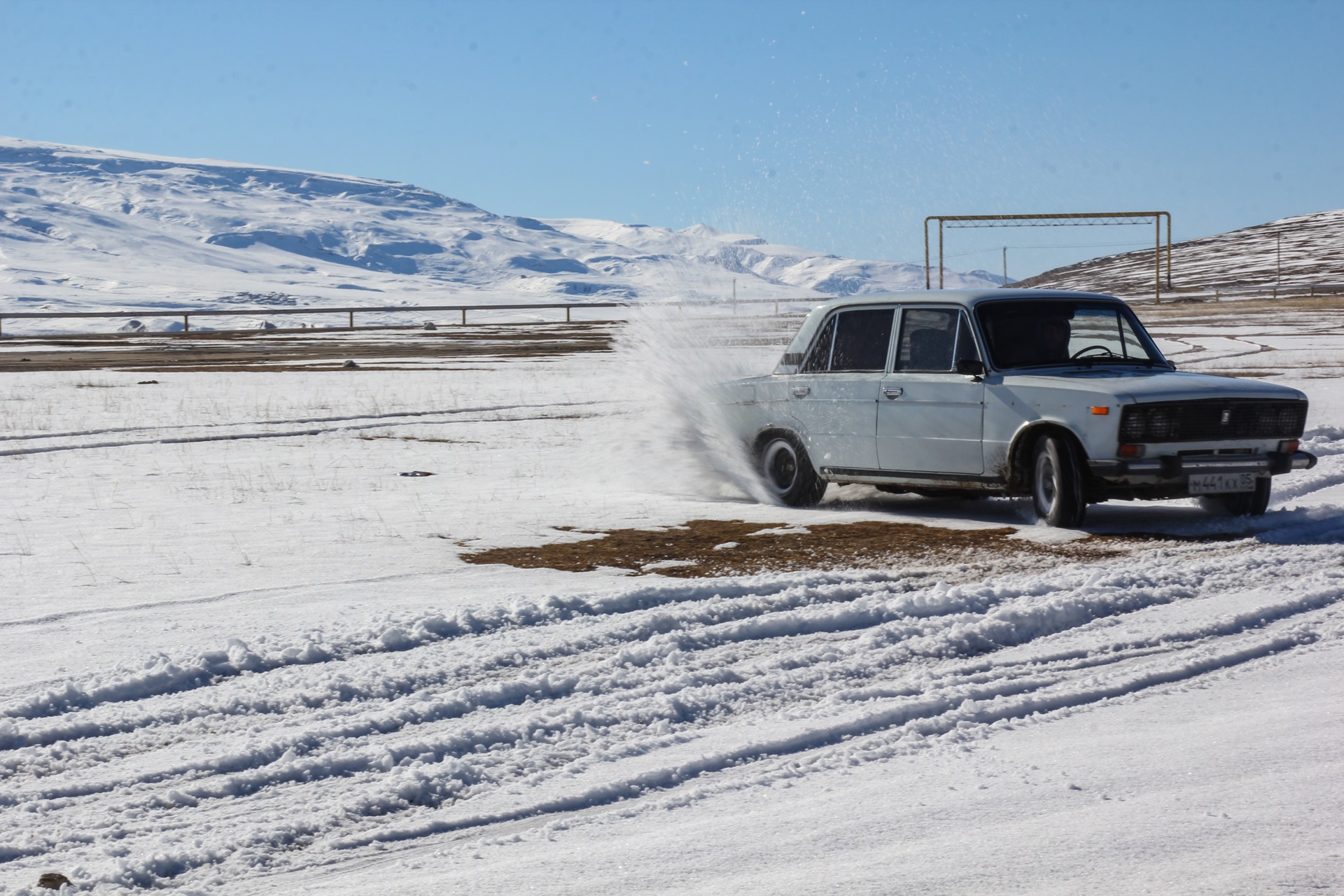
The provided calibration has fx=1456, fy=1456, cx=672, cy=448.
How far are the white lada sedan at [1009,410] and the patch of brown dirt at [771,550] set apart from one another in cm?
59

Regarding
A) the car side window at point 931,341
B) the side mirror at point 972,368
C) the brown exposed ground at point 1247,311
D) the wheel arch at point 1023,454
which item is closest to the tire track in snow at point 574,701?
the wheel arch at point 1023,454

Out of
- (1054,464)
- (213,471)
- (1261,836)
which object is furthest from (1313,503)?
(213,471)

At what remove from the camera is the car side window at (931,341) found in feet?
34.6

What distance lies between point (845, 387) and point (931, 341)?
2.61 ft

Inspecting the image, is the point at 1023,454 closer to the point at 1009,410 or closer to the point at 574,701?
the point at 1009,410

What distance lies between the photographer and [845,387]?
1115cm

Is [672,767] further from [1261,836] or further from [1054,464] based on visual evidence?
[1054,464]

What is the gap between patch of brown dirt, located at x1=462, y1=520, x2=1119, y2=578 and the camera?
857cm

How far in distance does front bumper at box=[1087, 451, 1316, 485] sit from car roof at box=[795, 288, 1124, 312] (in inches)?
60.1

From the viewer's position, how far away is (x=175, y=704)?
5.62 meters

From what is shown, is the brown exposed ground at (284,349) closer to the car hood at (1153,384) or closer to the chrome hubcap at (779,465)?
the chrome hubcap at (779,465)

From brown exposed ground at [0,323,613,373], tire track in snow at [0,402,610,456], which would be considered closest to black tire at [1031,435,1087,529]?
tire track in snow at [0,402,610,456]

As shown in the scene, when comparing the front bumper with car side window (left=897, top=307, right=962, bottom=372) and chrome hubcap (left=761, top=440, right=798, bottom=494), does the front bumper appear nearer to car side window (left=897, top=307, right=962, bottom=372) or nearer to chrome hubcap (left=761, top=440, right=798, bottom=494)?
car side window (left=897, top=307, right=962, bottom=372)

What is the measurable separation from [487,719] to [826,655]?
1.63 metres
